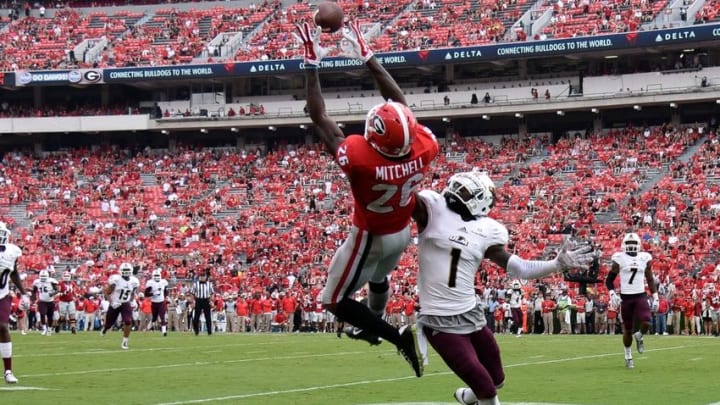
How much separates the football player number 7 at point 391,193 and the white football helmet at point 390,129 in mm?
208

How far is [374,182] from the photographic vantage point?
7922 millimetres

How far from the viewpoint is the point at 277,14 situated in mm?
58312

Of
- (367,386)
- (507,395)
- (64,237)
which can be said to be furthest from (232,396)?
(64,237)

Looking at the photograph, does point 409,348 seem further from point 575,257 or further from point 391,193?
point 575,257

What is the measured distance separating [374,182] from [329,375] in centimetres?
909

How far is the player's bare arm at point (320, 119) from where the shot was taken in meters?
8.17

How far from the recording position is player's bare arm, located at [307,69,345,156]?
8.17 metres

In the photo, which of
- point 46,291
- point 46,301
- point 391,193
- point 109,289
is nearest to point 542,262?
point 391,193

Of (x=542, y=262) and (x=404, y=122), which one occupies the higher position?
(x=404, y=122)

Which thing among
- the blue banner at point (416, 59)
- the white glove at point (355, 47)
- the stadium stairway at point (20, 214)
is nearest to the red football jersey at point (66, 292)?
the stadium stairway at point (20, 214)

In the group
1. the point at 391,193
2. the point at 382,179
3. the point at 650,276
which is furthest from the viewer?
the point at 650,276

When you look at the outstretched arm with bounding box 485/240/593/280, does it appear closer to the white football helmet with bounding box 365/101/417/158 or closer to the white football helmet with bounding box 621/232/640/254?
the white football helmet with bounding box 365/101/417/158

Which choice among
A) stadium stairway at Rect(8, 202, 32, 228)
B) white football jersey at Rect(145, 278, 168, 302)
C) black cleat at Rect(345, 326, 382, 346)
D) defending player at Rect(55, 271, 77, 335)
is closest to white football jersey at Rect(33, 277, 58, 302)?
defending player at Rect(55, 271, 77, 335)

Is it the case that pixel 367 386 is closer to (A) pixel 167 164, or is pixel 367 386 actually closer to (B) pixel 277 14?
(A) pixel 167 164
